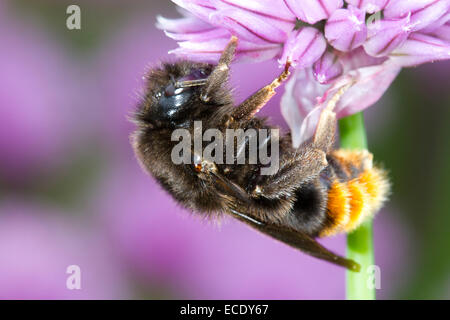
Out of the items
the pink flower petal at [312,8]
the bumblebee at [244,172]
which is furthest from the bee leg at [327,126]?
the pink flower petal at [312,8]

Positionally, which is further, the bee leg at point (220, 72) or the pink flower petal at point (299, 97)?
the pink flower petal at point (299, 97)

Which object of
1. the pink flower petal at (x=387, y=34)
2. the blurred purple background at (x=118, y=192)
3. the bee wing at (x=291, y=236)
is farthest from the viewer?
the blurred purple background at (x=118, y=192)

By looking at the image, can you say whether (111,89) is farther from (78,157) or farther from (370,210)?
(370,210)

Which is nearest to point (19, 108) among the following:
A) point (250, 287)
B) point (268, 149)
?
point (250, 287)

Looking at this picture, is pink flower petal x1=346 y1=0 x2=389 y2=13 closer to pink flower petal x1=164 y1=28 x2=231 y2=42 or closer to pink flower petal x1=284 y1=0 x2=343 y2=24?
pink flower petal x1=284 y1=0 x2=343 y2=24

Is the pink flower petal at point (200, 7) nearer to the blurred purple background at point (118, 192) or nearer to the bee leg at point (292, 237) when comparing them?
the bee leg at point (292, 237)

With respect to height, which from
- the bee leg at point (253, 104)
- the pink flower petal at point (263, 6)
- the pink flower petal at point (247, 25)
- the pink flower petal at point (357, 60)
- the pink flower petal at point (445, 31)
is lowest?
the bee leg at point (253, 104)

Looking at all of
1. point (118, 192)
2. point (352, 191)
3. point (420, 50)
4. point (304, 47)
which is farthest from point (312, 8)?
point (118, 192)
